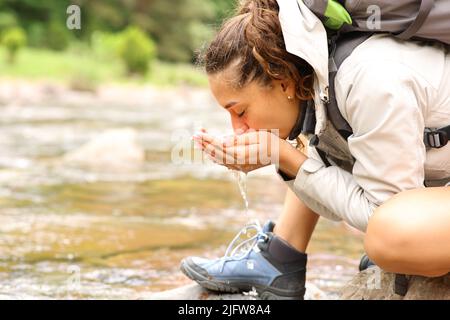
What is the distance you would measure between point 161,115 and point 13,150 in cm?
461

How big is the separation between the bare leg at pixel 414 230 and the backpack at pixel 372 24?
152mm

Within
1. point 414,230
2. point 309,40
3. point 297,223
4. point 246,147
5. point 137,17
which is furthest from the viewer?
point 137,17

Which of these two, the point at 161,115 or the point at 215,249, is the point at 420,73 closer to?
the point at 215,249

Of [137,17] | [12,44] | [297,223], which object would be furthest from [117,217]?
[137,17]

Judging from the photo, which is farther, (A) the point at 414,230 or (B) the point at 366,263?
(B) the point at 366,263

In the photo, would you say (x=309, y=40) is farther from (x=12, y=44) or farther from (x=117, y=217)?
(x=12, y=44)

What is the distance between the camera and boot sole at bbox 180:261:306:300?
2.16m

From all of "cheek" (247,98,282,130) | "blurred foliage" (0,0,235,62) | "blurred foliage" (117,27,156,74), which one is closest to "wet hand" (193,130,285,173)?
"cheek" (247,98,282,130)

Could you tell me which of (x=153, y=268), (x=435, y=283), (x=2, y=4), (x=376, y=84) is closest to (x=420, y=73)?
(x=376, y=84)

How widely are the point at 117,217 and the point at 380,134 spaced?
6.27 ft

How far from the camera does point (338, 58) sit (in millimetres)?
1800

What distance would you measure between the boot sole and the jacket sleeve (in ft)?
1.42

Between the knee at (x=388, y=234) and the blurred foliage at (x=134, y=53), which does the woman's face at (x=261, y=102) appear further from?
the blurred foliage at (x=134, y=53)

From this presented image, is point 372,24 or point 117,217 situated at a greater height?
point 372,24
